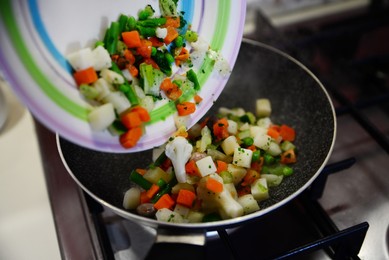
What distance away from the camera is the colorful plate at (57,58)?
0.60 metres

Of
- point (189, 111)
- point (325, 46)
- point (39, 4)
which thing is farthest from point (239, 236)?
point (325, 46)

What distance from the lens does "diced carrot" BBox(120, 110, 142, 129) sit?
716mm

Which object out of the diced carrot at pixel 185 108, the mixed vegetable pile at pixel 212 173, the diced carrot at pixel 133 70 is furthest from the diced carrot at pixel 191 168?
the diced carrot at pixel 133 70

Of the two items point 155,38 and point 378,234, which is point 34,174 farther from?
point 378,234

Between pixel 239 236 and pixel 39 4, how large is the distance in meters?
0.56

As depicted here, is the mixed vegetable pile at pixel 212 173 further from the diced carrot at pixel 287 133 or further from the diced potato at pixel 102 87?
the diced potato at pixel 102 87

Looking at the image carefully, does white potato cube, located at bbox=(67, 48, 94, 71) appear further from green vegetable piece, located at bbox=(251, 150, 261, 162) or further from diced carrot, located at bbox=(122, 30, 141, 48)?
green vegetable piece, located at bbox=(251, 150, 261, 162)

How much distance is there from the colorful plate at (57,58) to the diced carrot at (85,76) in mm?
12

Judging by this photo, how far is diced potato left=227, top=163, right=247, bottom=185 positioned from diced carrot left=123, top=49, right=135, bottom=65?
0.29m

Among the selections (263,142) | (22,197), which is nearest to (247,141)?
(263,142)

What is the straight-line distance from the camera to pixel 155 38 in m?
0.80

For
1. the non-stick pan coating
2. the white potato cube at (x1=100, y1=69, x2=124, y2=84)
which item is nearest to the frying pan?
the non-stick pan coating

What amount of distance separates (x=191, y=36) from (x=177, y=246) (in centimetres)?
42

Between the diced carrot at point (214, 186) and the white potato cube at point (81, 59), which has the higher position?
the white potato cube at point (81, 59)
